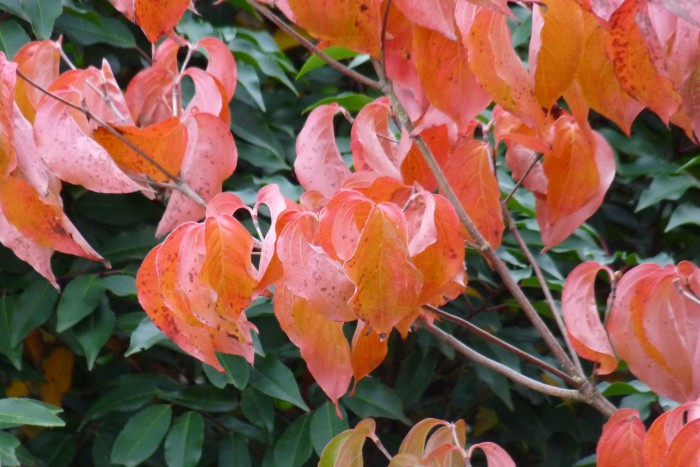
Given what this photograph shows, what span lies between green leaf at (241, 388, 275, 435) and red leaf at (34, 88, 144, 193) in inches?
19.4

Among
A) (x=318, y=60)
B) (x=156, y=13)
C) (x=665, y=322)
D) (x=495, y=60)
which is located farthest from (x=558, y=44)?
(x=318, y=60)

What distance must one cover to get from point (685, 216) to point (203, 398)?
86 centimetres

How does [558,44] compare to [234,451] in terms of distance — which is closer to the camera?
[558,44]

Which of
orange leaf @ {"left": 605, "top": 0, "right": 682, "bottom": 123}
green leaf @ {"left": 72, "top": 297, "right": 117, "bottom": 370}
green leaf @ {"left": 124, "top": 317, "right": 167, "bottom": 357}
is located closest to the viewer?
orange leaf @ {"left": 605, "top": 0, "right": 682, "bottom": 123}

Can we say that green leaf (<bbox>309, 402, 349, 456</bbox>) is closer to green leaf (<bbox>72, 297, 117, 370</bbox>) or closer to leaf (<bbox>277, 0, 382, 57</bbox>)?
green leaf (<bbox>72, 297, 117, 370</bbox>)

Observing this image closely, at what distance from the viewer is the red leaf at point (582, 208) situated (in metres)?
1.04

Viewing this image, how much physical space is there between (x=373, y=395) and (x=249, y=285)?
579 millimetres

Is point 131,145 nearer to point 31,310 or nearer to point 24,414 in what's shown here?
point 24,414

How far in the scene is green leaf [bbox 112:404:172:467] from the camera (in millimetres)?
1269

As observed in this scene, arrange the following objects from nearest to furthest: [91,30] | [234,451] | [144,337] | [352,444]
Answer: [352,444] < [144,337] < [234,451] < [91,30]

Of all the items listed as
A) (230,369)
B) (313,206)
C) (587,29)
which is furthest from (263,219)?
(587,29)

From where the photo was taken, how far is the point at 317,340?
36.0 inches

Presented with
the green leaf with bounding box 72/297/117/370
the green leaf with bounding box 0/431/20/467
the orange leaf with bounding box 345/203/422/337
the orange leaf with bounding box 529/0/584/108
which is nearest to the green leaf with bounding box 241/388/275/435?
the green leaf with bounding box 72/297/117/370

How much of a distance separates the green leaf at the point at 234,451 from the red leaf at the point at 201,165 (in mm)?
428
